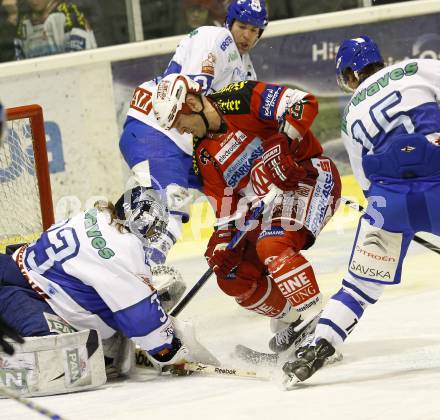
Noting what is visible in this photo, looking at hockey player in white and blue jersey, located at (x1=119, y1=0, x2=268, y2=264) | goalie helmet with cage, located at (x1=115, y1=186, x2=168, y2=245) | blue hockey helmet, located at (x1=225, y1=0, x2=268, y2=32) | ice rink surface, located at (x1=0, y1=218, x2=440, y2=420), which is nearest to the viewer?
ice rink surface, located at (x1=0, y1=218, x2=440, y2=420)

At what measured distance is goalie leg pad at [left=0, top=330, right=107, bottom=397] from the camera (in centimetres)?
359

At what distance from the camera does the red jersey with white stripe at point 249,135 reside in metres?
4.06

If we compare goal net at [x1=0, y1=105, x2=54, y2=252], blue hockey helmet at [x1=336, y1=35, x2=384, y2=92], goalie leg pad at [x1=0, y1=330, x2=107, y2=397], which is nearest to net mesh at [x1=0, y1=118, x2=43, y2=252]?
goal net at [x1=0, y1=105, x2=54, y2=252]

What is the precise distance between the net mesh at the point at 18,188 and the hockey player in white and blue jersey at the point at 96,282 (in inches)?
38.4

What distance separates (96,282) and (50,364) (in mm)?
305

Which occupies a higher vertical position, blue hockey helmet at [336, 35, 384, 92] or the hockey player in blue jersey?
blue hockey helmet at [336, 35, 384, 92]

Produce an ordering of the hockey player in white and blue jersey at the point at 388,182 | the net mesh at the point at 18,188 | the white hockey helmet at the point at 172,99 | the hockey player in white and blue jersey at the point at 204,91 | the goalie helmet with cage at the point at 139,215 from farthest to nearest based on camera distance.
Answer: the hockey player in white and blue jersey at the point at 204,91 < the net mesh at the point at 18,188 < the white hockey helmet at the point at 172,99 < the goalie helmet with cage at the point at 139,215 < the hockey player in white and blue jersey at the point at 388,182

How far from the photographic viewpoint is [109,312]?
3.76 meters

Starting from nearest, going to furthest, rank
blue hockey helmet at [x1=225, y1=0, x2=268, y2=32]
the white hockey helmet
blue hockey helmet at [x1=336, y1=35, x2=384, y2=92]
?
blue hockey helmet at [x1=336, y1=35, x2=384, y2=92], the white hockey helmet, blue hockey helmet at [x1=225, y1=0, x2=268, y2=32]

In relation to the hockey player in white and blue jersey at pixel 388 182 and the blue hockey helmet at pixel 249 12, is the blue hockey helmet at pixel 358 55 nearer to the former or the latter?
the hockey player in white and blue jersey at pixel 388 182

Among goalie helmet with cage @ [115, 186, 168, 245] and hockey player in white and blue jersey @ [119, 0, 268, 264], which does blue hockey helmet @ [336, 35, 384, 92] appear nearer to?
goalie helmet with cage @ [115, 186, 168, 245]

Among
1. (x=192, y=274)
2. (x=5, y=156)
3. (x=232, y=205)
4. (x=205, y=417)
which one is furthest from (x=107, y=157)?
(x=205, y=417)

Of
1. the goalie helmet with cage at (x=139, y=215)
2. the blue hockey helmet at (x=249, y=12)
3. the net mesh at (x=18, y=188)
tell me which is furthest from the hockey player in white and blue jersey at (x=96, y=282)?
the blue hockey helmet at (x=249, y=12)

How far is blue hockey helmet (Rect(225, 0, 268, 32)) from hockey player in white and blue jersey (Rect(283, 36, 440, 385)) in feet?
5.01
